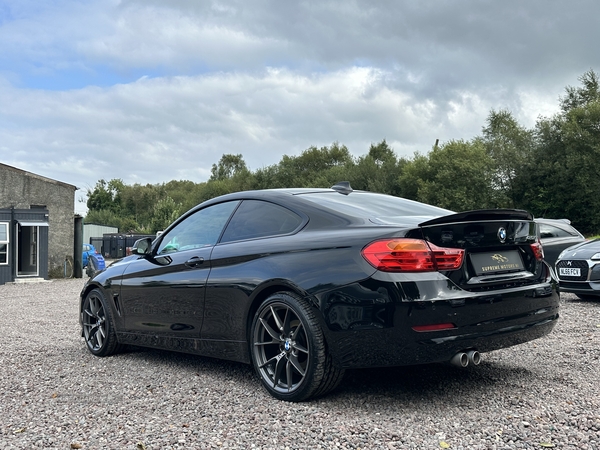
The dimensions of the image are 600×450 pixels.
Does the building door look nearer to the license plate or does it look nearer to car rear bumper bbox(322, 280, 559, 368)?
car rear bumper bbox(322, 280, 559, 368)

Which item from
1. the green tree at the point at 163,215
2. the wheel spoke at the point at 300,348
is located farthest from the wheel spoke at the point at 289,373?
the green tree at the point at 163,215

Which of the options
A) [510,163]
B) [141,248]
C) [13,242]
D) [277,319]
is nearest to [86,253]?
[13,242]

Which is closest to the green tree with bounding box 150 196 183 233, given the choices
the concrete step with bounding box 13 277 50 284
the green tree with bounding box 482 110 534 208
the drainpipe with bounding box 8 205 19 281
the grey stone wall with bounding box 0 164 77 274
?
the green tree with bounding box 482 110 534 208

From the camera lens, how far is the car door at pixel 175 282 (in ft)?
16.3

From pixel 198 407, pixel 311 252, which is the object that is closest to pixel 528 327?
pixel 311 252

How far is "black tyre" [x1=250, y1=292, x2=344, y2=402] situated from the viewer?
Answer: 392 cm

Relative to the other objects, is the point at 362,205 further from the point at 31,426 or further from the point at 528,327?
the point at 31,426

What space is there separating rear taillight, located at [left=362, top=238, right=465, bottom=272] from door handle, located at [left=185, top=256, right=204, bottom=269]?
1.63 metres

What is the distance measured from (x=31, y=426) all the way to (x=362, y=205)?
2.62m

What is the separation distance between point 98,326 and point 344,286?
3.43 m

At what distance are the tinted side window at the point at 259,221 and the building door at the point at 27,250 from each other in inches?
904

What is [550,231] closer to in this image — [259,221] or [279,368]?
[259,221]

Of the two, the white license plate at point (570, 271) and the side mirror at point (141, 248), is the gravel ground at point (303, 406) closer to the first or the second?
the side mirror at point (141, 248)

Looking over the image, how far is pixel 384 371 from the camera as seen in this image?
4.98 meters
